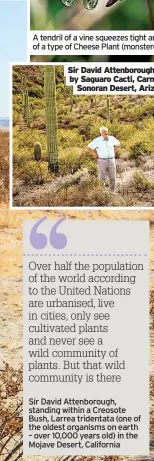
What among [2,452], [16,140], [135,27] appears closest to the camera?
[2,452]

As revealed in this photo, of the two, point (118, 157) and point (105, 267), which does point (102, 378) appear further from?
point (118, 157)

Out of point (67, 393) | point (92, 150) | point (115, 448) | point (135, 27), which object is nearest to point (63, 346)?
point (67, 393)

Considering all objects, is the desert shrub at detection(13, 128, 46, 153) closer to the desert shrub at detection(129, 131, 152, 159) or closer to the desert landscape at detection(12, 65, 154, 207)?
the desert landscape at detection(12, 65, 154, 207)

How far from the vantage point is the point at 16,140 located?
13.5 meters

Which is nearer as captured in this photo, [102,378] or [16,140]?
[102,378]

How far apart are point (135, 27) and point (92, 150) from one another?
1.60m

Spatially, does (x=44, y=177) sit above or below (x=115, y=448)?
above
